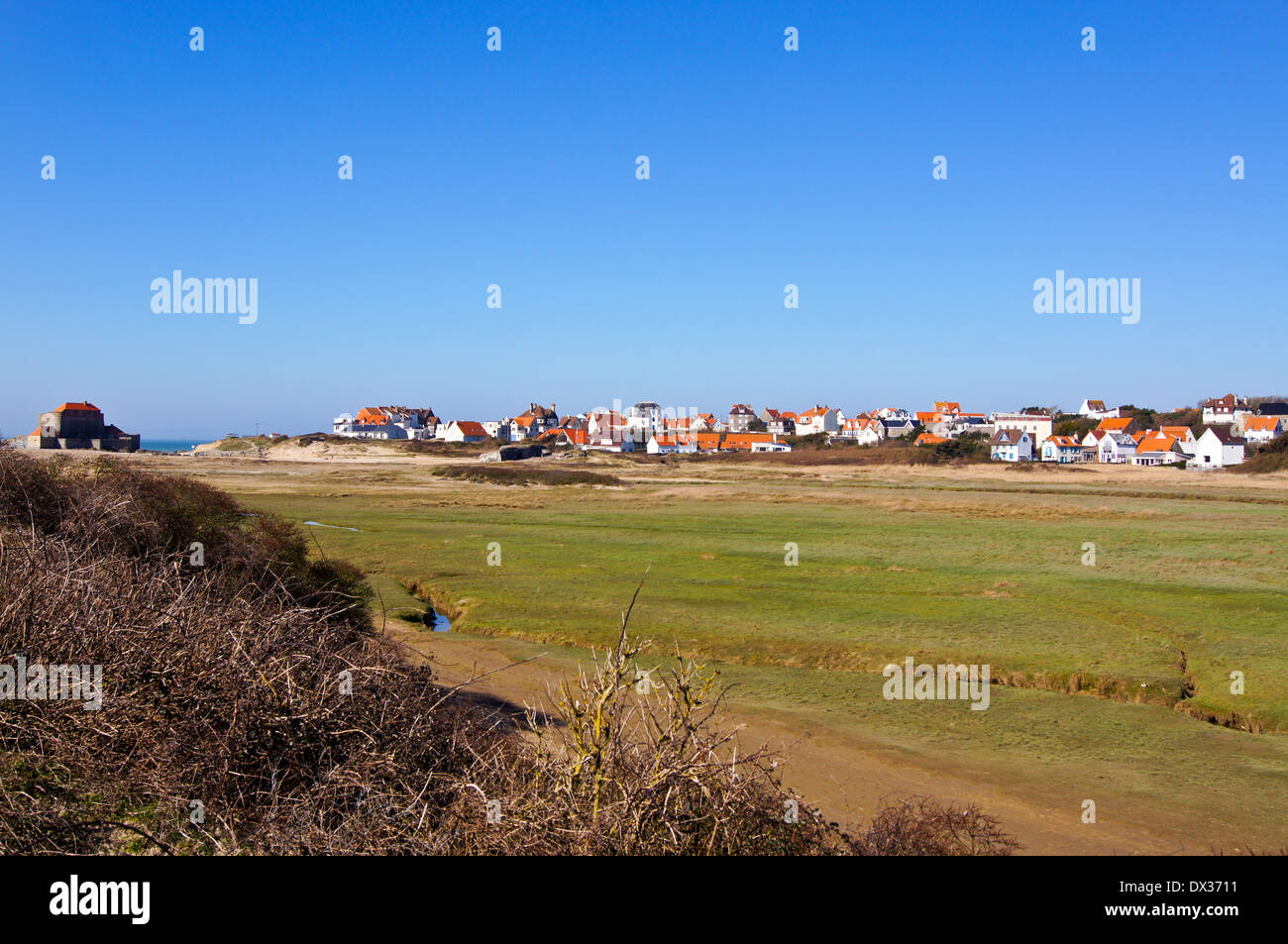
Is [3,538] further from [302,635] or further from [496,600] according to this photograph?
[496,600]

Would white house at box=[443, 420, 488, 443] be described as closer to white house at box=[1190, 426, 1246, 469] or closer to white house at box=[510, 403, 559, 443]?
white house at box=[510, 403, 559, 443]

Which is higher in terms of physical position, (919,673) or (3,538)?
(3,538)

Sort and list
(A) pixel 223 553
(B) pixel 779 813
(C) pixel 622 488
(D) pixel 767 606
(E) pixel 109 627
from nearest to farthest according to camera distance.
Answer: (B) pixel 779 813 → (E) pixel 109 627 → (A) pixel 223 553 → (D) pixel 767 606 → (C) pixel 622 488

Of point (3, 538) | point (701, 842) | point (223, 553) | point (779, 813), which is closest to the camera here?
point (701, 842)

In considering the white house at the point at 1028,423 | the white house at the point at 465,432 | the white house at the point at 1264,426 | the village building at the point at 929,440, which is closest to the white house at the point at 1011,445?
the village building at the point at 929,440

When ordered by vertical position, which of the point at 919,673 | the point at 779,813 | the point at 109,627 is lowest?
the point at 919,673

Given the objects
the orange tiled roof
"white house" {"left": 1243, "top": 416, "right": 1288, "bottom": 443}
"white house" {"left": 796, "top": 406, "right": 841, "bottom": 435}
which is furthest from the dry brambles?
"white house" {"left": 796, "top": 406, "right": 841, "bottom": 435}
